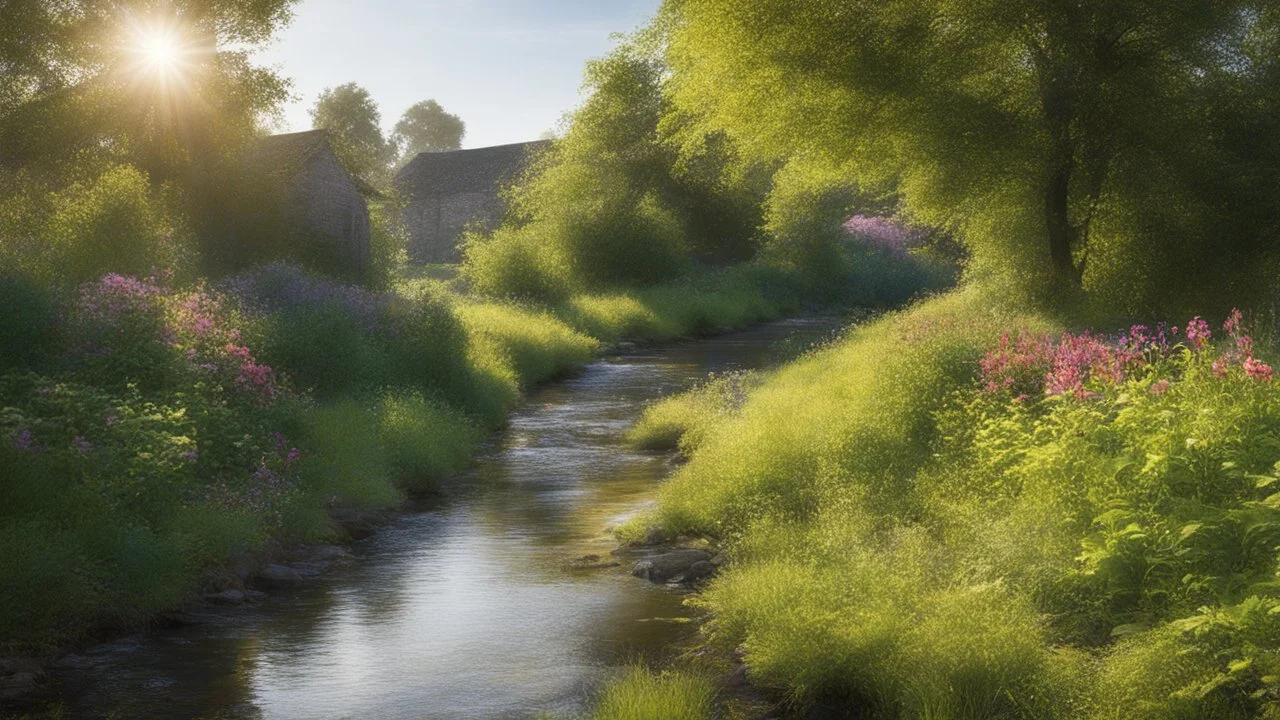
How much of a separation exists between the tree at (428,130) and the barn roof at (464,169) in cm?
7610

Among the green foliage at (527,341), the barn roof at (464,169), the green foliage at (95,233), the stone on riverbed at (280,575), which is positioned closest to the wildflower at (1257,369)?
the stone on riverbed at (280,575)

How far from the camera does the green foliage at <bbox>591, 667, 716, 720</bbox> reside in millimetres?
7754

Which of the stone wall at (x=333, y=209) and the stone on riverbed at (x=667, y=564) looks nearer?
the stone on riverbed at (x=667, y=564)

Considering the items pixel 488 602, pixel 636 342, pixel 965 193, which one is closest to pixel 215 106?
pixel 636 342

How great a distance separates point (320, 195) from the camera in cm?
3531

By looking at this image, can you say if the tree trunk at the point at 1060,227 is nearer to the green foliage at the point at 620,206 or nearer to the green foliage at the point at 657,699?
the green foliage at the point at 657,699

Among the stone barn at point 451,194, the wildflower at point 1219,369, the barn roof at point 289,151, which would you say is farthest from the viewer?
the stone barn at point 451,194

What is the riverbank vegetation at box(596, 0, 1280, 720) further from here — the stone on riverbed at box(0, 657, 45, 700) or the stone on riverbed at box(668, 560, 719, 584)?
the stone on riverbed at box(0, 657, 45, 700)

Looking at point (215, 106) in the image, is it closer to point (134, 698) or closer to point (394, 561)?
point (394, 561)

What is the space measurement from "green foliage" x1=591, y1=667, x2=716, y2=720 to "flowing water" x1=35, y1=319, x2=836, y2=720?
532 mm

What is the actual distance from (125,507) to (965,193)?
608 inches

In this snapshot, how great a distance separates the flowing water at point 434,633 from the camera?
28.7 feet

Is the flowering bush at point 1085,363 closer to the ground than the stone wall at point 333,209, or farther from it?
closer to the ground

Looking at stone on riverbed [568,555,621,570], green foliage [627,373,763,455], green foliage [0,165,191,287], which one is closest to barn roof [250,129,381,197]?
green foliage [0,165,191,287]
